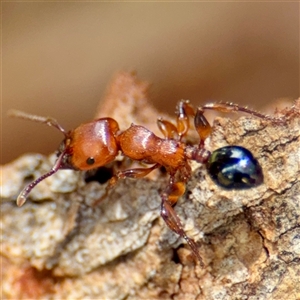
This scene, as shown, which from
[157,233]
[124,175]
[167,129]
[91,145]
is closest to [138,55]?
[167,129]

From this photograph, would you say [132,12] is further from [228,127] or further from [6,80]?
[228,127]

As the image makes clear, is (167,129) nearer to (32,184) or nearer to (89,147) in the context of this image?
(89,147)

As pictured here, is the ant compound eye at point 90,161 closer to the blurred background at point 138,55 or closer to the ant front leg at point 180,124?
the ant front leg at point 180,124

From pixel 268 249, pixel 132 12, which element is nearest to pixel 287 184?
pixel 268 249

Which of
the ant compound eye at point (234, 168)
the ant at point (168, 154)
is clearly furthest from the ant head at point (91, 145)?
the ant compound eye at point (234, 168)

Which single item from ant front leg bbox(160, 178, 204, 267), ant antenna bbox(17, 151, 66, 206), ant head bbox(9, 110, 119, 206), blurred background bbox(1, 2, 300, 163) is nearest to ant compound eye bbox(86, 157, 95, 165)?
ant head bbox(9, 110, 119, 206)
